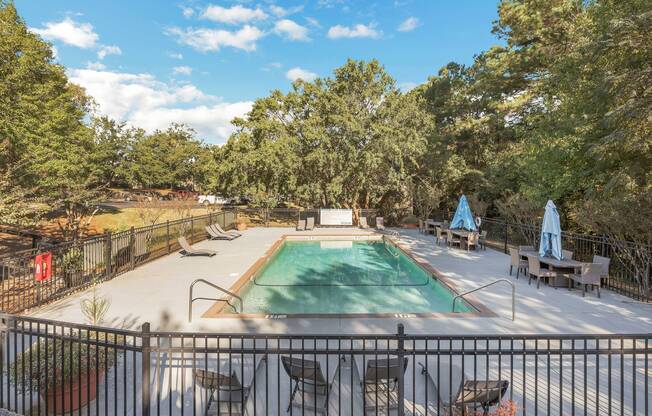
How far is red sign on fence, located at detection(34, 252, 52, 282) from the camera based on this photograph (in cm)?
641

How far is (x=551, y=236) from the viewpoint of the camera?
346 inches

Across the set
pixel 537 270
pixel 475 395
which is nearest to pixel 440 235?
pixel 537 270

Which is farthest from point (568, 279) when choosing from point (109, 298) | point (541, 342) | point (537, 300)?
point (109, 298)

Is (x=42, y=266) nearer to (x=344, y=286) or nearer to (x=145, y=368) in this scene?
(x=145, y=368)

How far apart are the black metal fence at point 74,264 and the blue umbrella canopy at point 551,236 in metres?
11.8

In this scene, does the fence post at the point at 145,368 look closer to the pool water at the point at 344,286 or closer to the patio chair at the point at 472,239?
the pool water at the point at 344,286

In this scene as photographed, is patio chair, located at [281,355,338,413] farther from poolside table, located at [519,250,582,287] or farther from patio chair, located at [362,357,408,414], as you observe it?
poolside table, located at [519,250,582,287]

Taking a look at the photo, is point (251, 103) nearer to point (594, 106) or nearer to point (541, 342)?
point (594, 106)

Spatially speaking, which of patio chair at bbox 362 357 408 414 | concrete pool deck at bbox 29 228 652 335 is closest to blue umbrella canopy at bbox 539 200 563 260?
concrete pool deck at bbox 29 228 652 335

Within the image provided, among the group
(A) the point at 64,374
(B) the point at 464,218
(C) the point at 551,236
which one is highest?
(B) the point at 464,218

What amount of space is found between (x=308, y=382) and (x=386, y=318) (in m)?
3.01

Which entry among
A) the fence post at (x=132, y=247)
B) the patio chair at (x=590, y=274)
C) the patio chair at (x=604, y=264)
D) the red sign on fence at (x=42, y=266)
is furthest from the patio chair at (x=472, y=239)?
the red sign on fence at (x=42, y=266)

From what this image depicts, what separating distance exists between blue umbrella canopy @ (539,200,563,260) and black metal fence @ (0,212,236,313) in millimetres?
11773

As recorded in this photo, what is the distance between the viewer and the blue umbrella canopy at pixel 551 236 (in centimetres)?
862
